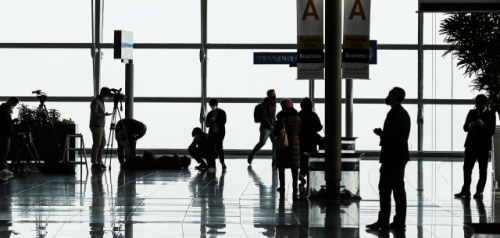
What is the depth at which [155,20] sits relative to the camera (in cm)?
1928

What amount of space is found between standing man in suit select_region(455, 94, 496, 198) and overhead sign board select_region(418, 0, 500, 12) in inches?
61.5

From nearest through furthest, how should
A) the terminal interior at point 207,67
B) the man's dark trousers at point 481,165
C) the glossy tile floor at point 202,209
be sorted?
the glossy tile floor at point 202,209
the man's dark trousers at point 481,165
the terminal interior at point 207,67

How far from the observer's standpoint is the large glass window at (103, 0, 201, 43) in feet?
62.7

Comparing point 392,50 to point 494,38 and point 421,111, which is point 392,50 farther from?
point 494,38

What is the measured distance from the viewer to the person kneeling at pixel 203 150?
14.0m

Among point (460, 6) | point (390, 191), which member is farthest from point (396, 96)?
point (460, 6)

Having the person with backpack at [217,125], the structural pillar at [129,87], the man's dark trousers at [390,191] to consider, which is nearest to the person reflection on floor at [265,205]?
the man's dark trousers at [390,191]

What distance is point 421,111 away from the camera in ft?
62.0

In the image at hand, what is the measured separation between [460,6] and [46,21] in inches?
525

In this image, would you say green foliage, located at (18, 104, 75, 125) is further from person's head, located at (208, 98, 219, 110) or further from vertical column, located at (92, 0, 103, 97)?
vertical column, located at (92, 0, 103, 97)

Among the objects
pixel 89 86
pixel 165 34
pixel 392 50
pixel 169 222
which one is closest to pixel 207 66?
pixel 165 34

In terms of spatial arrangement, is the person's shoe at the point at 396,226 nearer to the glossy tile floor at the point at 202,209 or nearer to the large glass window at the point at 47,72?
the glossy tile floor at the point at 202,209

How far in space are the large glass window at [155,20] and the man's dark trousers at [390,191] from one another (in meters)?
12.6

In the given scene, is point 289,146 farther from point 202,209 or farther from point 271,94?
point 271,94
